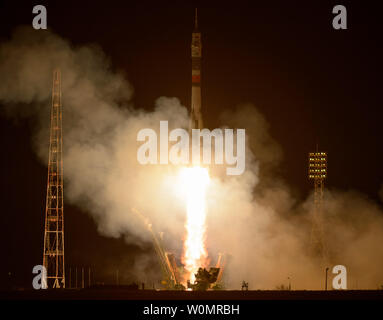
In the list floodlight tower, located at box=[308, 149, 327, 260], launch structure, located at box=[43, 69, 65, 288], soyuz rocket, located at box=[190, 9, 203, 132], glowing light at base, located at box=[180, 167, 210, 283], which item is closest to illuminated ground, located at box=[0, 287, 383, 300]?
launch structure, located at box=[43, 69, 65, 288]

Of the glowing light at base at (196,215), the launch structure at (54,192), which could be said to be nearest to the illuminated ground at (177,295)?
the launch structure at (54,192)

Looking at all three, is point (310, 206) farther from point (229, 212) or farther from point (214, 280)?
point (214, 280)

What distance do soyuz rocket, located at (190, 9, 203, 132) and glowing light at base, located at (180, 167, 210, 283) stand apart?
15.4 ft

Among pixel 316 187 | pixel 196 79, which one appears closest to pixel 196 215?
pixel 196 79

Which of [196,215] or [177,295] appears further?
[196,215]

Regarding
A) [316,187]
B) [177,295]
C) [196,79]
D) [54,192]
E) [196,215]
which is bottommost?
[177,295]

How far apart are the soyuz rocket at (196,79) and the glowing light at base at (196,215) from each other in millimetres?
4681

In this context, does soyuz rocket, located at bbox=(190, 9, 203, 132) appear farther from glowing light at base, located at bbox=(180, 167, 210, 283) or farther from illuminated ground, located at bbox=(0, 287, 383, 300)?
illuminated ground, located at bbox=(0, 287, 383, 300)

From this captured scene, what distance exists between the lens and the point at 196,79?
91.5 m

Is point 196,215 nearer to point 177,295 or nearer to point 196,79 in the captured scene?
point 196,79

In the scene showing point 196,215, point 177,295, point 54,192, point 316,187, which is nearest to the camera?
point 177,295

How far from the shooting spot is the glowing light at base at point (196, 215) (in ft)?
310

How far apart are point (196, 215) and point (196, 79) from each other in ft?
40.6
